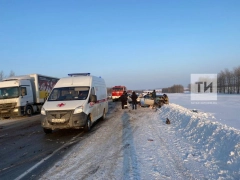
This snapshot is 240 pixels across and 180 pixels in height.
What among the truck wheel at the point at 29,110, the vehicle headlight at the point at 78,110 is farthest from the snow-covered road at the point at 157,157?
the truck wheel at the point at 29,110

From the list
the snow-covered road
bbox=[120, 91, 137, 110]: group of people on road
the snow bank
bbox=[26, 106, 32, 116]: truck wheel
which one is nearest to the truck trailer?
bbox=[26, 106, 32, 116]: truck wheel

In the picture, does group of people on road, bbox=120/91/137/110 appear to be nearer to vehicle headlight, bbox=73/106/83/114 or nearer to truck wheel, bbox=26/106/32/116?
truck wheel, bbox=26/106/32/116

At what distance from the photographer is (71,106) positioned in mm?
8461

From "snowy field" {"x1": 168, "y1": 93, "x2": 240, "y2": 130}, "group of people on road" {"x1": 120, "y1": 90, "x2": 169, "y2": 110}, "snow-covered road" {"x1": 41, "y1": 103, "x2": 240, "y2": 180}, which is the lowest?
"snowy field" {"x1": 168, "y1": 93, "x2": 240, "y2": 130}

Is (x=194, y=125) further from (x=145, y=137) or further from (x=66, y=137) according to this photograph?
(x=66, y=137)

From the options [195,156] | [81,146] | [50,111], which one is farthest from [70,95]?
[195,156]

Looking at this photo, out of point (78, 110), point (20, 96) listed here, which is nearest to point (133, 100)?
point (20, 96)

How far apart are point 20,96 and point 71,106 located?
32.5 ft

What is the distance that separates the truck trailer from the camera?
15.9 metres

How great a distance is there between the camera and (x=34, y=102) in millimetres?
18875

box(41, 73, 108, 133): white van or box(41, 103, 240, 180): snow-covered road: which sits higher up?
box(41, 73, 108, 133): white van

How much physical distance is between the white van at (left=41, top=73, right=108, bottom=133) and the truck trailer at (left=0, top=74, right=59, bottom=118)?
7582 millimetres

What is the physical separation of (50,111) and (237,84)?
10615 centimetres

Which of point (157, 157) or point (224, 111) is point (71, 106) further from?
point (224, 111)
